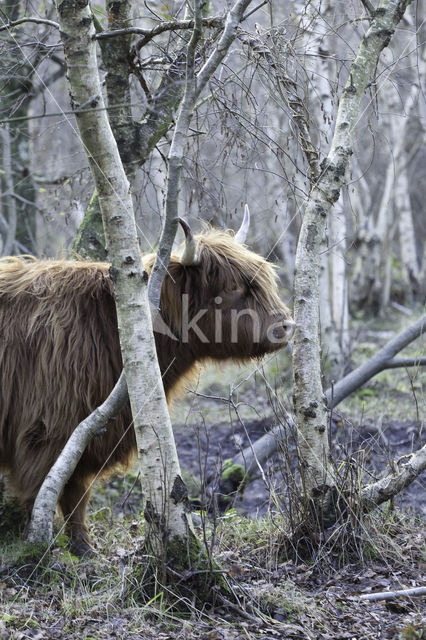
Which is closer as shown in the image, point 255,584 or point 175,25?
point 255,584

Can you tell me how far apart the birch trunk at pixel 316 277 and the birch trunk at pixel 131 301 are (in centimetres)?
106

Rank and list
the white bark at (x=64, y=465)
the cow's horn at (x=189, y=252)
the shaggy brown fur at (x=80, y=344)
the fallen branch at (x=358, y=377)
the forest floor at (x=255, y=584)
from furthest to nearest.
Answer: the fallen branch at (x=358, y=377), the shaggy brown fur at (x=80, y=344), the cow's horn at (x=189, y=252), the white bark at (x=64, y=465), the forest floor at (x=255, y=584)

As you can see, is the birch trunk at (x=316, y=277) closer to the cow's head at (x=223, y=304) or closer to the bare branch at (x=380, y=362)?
the cow's head at (x=223, y=304)

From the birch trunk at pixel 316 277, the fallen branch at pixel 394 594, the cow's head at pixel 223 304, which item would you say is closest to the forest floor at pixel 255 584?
the fallen branch at pixel 394 594

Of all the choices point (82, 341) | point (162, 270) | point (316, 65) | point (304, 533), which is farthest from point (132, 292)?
point (316, 65)

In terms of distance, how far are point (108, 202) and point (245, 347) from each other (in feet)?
7.22

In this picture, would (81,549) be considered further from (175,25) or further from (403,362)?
(175,25)

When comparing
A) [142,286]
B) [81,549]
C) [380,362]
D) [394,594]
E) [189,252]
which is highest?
[189,252]

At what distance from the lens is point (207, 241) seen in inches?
216

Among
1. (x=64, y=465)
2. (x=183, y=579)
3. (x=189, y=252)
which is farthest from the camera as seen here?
(x=189, y=252)

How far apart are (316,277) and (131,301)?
1349mm

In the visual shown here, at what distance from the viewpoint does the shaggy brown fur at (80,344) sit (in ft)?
16.0

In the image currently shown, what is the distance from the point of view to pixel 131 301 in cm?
357

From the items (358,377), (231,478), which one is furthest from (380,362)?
(231,478)
